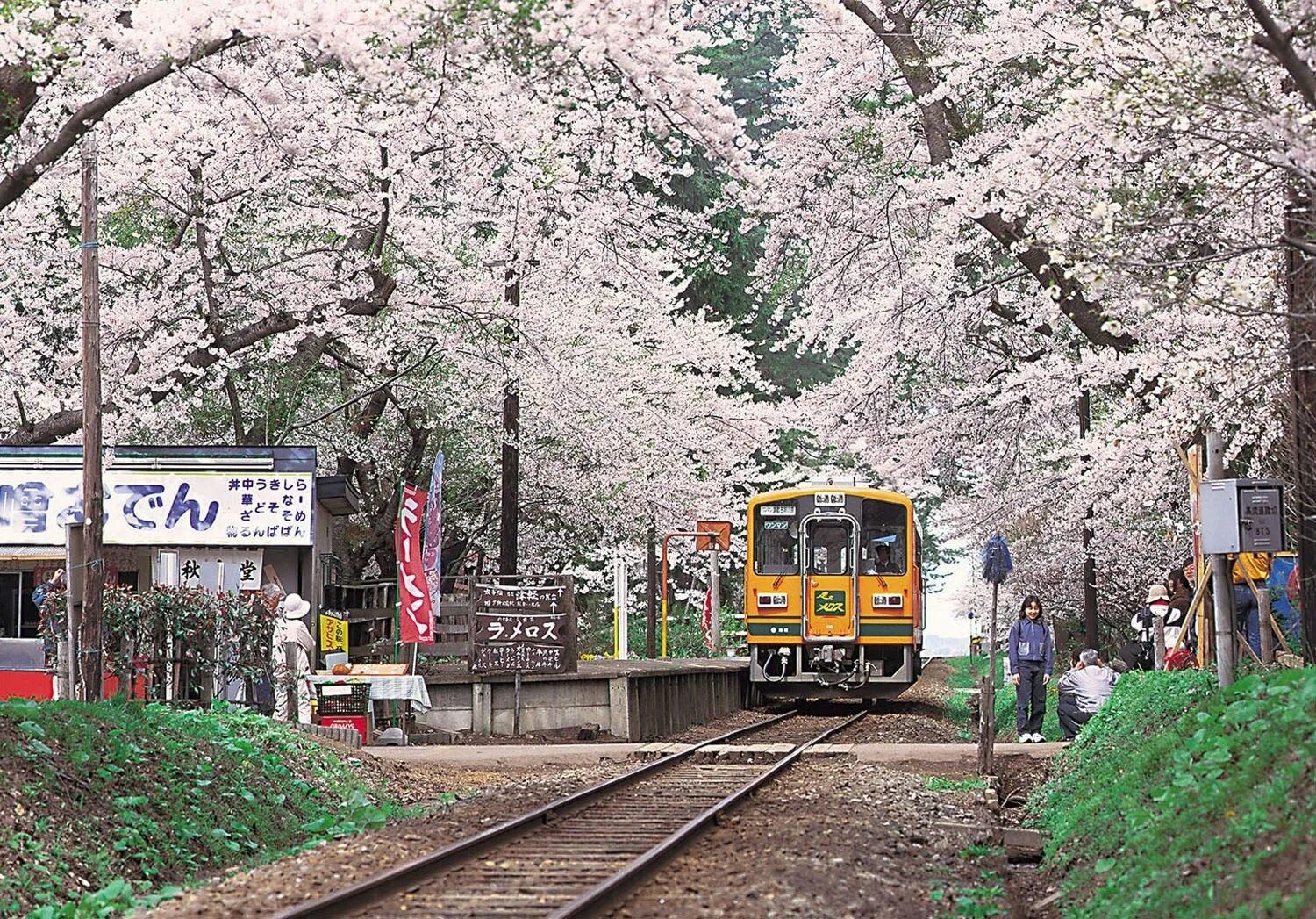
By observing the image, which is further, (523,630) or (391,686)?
(523,630)

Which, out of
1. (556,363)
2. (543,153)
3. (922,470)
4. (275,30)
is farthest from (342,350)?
(275,30)

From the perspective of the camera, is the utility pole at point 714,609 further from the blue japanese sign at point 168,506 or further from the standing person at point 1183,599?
the standing person at point 1183,599

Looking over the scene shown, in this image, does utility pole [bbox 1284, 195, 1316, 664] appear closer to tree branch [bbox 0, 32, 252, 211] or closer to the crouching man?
the crouching man

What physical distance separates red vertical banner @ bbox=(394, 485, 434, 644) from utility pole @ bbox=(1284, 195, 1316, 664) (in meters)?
10.0

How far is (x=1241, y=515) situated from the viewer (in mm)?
10008

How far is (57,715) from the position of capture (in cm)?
977

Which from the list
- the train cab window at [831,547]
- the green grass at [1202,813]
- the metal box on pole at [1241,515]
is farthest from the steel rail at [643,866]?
the train cab window at [831,547]

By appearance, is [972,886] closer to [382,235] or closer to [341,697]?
[341,697]

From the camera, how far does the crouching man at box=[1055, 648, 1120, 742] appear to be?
15211 mm

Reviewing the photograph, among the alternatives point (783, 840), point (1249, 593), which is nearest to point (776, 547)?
point (1249, 593)

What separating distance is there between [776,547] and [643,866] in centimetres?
1419

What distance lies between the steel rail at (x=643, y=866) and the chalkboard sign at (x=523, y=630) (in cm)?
635

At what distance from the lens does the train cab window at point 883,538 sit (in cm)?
2195

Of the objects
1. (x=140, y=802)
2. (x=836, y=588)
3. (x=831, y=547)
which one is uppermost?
(x=831, y=547)
